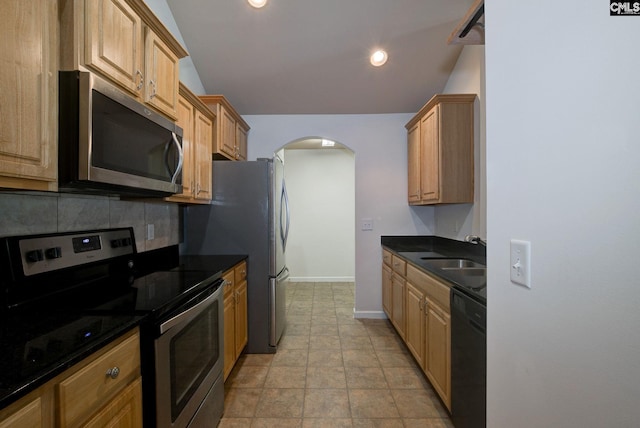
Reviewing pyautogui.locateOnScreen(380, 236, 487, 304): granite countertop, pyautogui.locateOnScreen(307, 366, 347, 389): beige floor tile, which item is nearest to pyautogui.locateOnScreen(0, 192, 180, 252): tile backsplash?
pyautogui.locateOnScreen(307, 366, 347, 389): beige floor tile

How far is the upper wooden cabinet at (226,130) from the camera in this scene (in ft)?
8.76

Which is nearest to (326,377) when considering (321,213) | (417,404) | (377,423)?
(377,423)

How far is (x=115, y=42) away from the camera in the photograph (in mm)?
1284

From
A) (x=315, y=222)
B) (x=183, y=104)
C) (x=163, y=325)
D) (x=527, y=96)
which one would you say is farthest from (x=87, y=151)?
(x=315, y=222)

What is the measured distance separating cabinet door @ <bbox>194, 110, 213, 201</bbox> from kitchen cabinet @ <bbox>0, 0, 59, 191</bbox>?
1233 mm

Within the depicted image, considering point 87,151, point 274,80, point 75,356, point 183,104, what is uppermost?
point 274,80

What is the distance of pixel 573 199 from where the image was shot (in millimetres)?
595

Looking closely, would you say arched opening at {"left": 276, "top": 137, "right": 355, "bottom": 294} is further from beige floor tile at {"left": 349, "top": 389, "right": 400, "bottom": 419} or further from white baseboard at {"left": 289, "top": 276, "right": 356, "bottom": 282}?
beige floor tile at {"left": 349, "top": 389, "right": 400, "bottom": 419}

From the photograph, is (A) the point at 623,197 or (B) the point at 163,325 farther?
(B) the point at 163,325

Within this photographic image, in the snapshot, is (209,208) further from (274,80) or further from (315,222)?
(315,222)

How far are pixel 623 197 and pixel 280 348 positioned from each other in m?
2.76

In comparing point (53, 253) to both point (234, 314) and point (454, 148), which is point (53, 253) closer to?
point (234, 314)

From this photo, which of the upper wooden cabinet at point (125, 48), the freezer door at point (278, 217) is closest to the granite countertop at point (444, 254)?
the freezer door at point (278, 217)

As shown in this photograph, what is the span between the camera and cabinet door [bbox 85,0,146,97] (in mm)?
1157
